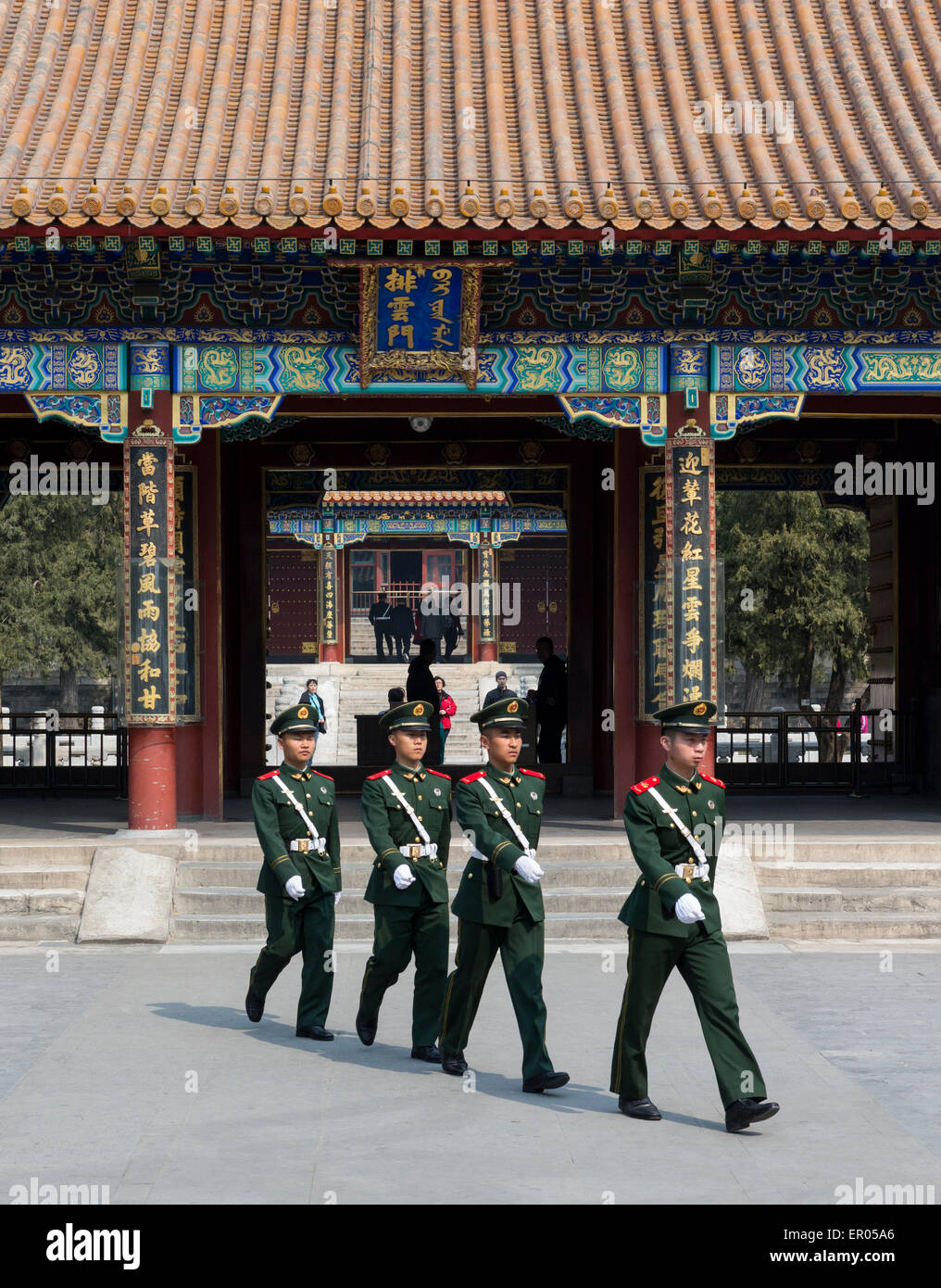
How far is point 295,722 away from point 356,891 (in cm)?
291

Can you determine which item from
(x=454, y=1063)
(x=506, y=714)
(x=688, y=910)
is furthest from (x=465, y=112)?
(x=688, y=910)

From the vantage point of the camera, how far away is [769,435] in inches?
544

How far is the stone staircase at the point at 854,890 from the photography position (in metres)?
9.41

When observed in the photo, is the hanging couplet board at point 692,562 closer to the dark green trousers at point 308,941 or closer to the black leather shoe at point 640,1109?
the dark green trousers at point 308,941

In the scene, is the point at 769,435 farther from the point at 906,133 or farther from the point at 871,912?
the point at 871,912

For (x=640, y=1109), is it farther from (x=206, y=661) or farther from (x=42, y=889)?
(x=206, y=661)

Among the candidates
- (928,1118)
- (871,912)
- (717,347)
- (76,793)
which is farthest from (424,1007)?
(76,793)

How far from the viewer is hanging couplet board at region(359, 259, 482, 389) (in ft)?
33.4

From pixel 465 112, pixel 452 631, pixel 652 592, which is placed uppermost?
pixel 465 112

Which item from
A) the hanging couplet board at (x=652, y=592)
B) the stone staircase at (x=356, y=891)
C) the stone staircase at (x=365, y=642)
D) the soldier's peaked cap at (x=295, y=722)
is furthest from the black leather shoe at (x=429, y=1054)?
the stone staircase at (x=365, y=642)

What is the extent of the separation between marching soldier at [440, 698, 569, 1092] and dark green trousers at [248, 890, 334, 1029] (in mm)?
733

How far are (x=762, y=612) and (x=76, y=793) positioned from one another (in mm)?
8848

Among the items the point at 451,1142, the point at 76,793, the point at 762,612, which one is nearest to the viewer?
the point at 451,1142

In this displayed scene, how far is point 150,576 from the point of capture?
10398 mm
